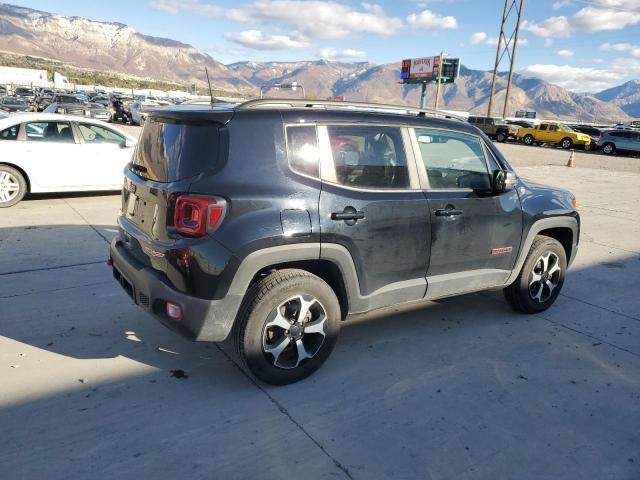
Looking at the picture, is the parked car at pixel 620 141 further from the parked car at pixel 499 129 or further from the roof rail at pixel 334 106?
the roof rail at pixel 334 106

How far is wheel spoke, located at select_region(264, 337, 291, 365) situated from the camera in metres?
3.13

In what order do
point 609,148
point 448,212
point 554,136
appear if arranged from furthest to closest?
1. point 554,136
2. point 609,148
3. point 448,212

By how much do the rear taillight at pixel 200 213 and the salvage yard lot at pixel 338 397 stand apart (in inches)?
42.7

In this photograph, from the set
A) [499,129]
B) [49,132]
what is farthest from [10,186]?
[499,129]

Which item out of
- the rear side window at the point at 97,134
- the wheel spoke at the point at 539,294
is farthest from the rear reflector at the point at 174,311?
the rear side window at the point at 97,134

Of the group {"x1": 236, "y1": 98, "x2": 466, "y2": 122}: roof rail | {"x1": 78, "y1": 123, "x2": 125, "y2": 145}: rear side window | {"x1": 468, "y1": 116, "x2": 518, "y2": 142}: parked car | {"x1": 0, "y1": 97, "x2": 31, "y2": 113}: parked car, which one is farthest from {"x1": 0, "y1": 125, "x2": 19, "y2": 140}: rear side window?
{"x1": 468, "y1": 116, "x2": 518, "y2": 142}: parked car

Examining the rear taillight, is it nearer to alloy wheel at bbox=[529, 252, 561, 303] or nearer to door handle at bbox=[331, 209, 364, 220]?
door handle at bbox=[331, 209, 364, 220]

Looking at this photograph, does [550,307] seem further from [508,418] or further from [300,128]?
[300,128]

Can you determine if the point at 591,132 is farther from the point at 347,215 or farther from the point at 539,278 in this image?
the point at 347,215

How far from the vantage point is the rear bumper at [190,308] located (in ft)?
9.34

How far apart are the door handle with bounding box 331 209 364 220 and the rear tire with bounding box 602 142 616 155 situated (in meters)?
34.0

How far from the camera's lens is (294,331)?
3.20 m

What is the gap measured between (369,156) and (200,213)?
1.30m

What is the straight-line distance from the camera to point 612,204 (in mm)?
11562
